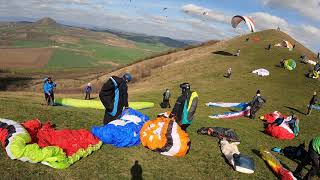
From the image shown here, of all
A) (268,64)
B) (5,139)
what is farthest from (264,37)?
(5,139)

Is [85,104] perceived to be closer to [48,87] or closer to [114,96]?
[48,87]

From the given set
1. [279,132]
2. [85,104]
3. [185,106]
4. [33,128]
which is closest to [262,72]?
[279,132]

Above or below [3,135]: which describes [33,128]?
below

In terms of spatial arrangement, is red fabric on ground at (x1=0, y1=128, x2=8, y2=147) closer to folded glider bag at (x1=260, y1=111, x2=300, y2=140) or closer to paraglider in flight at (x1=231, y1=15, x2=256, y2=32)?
folded glider bag at (x1=260, y1=111, x2=300, y2=140)

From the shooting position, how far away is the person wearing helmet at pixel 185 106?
53.4ft

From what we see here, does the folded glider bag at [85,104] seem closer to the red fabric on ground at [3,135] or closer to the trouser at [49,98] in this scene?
the trouser at [49,98]

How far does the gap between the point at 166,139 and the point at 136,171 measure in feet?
7.80

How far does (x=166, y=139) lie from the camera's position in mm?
15273

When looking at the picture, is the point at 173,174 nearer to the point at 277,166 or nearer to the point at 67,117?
the point at 277,166

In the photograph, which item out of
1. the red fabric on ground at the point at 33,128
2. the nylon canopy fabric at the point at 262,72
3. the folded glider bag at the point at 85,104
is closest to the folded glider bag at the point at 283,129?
the folded glider bag at the point at 85,104

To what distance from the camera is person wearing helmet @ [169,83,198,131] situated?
1628cm

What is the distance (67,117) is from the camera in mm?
18234

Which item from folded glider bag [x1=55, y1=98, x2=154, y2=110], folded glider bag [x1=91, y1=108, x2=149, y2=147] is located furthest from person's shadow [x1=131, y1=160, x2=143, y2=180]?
folded glider bag [x1=55, y1=98, x2=154, y2=110]

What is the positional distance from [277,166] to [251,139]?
16.8 ft
